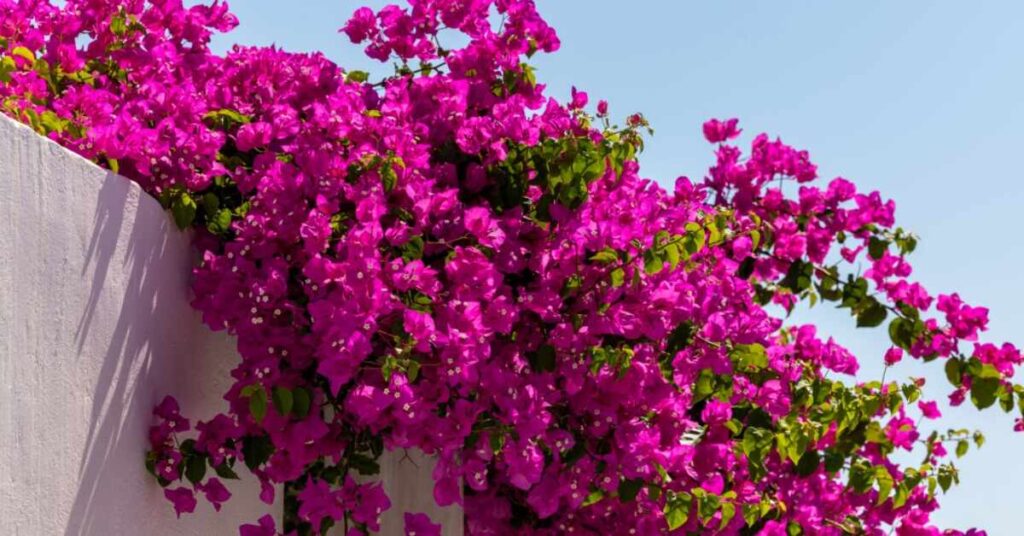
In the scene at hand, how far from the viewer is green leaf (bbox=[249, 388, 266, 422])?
150 inches

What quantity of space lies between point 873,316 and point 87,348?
3257 millimetres

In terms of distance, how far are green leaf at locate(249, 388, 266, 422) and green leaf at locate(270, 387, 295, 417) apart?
0.12 ft

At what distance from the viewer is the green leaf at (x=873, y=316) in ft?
19.2

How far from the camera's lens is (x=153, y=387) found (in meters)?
3.94

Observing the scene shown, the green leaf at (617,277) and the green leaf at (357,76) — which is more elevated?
the green leaf at (357,76)

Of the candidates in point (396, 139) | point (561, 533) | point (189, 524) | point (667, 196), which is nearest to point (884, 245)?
point (667, 196)

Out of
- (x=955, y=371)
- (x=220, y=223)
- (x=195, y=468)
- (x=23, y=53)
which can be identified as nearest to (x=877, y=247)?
(x=955, y=371)

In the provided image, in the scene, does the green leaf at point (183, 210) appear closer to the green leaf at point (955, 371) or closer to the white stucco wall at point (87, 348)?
the white stucco wall at point (87, 348)

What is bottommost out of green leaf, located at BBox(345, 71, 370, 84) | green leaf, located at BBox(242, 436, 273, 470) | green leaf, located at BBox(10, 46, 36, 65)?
green leaf, located at BBox(242, 436, 273, 470)

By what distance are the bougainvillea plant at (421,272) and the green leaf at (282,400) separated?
1 cm

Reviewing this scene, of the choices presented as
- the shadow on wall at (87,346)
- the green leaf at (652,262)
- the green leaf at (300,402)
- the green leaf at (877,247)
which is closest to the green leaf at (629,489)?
the green leaf at (652,262)

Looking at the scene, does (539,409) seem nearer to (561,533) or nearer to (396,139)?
(396,139)

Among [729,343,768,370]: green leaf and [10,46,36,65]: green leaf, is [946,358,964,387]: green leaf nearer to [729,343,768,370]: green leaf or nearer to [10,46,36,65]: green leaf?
[729,343,768,370]: green leaf

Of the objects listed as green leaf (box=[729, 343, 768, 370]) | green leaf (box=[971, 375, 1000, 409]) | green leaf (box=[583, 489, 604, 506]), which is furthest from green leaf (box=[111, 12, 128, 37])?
green leaf (box=[971, 375, 1000, 409])
